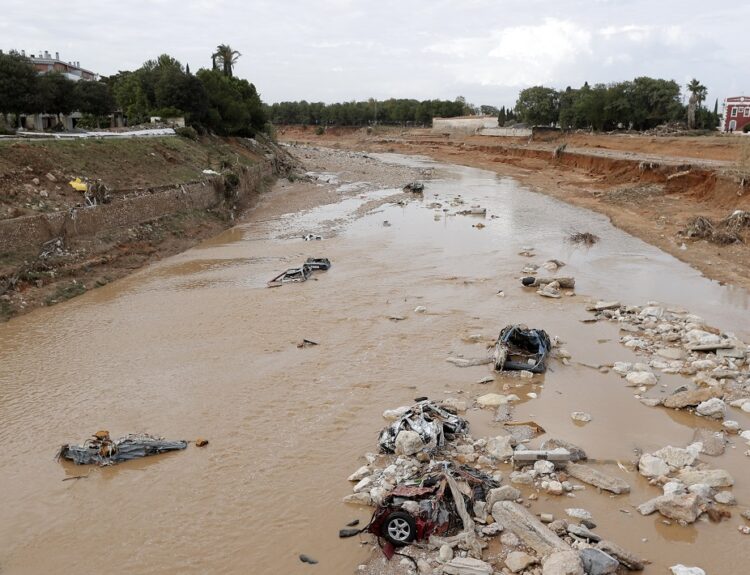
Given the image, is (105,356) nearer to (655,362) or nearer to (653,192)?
(655,362)

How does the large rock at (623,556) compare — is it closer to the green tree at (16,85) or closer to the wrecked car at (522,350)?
the wrecked car at (522,350)

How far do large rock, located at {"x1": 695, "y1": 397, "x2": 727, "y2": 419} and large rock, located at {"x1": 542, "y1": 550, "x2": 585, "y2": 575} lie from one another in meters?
5.30

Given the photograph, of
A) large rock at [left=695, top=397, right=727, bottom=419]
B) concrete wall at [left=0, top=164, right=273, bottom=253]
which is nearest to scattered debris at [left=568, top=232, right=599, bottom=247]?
large rock at [left=695, top=397, right=727, bottom=419]

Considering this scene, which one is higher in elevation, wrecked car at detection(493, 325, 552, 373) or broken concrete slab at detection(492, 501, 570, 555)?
wrecked car at detection(493, 325, 552, 373)

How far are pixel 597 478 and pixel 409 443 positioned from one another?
9.06 ft

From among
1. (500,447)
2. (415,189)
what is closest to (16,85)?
(415,189)

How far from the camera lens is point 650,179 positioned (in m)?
38.4

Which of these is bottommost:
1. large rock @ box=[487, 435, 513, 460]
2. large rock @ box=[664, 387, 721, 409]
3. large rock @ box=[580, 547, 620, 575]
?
large rock @ box=[487, 435, 513, 460]

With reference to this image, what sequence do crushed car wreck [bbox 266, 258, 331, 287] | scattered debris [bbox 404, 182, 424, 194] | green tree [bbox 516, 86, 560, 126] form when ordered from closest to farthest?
crushed car wreck [bbox 266, 258, 331, 287], scattered debris [bbox 404, 182, 424, 194], green tree [bbox 516, 86, 560, 126]

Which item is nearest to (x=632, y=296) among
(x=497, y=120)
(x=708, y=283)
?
(x=708, y=283)

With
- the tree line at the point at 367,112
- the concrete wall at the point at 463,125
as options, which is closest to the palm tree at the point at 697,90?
the concrete wall at the point at 463,125

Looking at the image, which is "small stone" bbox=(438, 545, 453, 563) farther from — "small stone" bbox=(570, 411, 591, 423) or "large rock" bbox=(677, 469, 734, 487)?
"small stone" bbox=(570, 411, 591, 423)

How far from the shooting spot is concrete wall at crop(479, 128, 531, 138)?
272ft

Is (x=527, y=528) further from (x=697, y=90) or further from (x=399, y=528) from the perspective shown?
(x=697, y=90)
